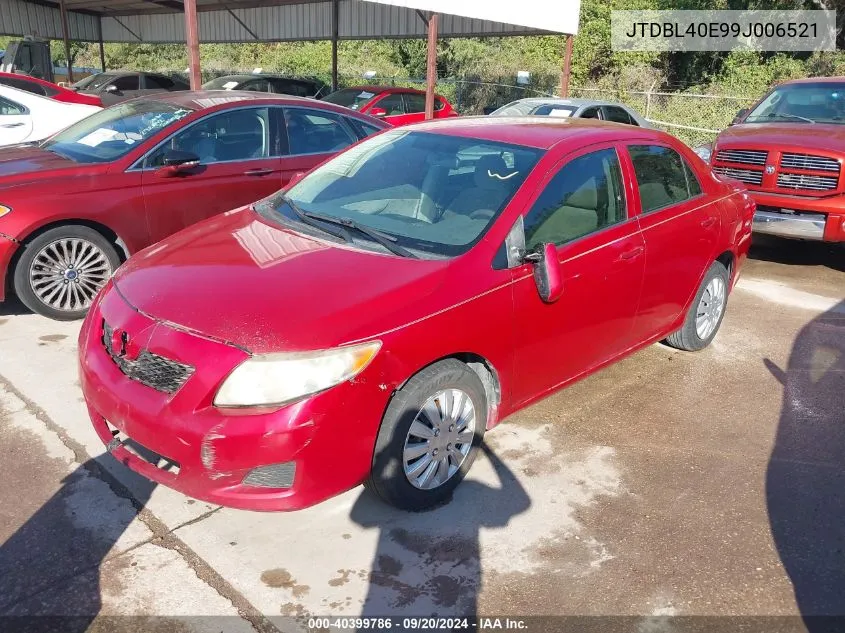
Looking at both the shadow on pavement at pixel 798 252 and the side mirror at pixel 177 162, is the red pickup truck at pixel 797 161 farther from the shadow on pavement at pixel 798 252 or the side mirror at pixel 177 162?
the side mirror at pixel 177 162

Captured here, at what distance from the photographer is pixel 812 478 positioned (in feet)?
12.5

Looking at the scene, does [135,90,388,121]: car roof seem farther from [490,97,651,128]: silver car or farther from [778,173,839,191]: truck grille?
[490,97,651,128]: silver car

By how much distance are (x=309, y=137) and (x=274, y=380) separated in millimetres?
4046

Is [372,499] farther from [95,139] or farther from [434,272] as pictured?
[95,139]

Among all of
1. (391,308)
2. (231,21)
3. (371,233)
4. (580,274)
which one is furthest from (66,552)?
(231,21)

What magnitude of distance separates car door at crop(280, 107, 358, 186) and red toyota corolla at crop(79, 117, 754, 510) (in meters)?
1.90

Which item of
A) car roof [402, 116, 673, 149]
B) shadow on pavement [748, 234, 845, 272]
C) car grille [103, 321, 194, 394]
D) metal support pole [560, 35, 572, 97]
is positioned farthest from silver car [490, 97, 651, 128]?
car grille [103, 321, 194, 394]

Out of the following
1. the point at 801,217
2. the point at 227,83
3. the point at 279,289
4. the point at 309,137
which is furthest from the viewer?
the point at 227,83

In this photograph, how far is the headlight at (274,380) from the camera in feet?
9.18

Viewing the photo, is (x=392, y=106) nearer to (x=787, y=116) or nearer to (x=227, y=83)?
(x=227, y=83)

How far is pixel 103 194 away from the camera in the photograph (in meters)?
5.34

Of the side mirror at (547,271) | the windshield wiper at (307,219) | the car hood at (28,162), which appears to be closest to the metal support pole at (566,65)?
the car hood at (28,162)

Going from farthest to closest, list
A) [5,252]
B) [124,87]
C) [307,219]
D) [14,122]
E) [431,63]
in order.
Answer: [124,87]
[431,63]
[14,122]
[5,252]
[307,219]

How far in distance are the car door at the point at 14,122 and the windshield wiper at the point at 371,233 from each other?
6.58 m
